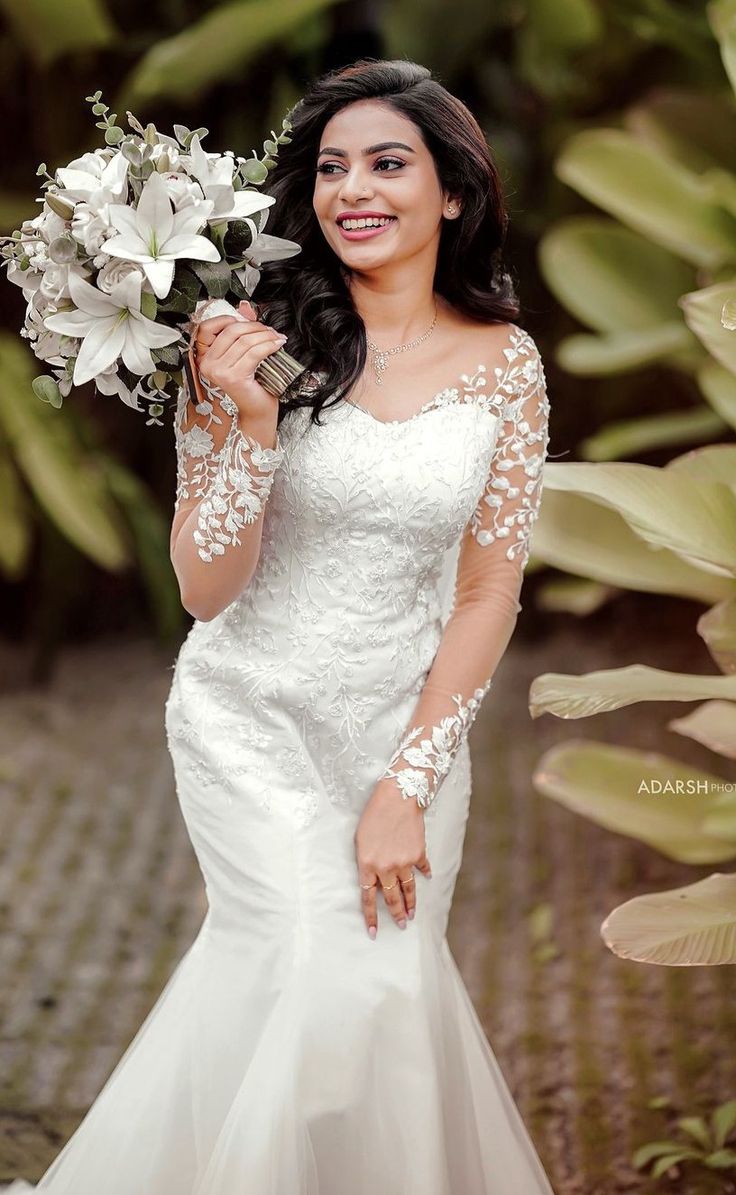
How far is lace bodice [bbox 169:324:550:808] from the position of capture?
2.22m

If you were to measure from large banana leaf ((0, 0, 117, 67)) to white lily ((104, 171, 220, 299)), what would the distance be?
350cm

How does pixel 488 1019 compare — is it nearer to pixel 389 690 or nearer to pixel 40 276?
pixel 389 690

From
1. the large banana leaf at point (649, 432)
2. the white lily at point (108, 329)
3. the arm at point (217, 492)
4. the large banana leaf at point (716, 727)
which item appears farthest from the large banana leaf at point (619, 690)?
the large banana leaf at point (649, 432)

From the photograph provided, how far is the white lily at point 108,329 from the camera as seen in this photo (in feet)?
6.46

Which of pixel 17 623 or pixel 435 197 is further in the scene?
pixel 17 623

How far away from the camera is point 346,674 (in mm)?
2279

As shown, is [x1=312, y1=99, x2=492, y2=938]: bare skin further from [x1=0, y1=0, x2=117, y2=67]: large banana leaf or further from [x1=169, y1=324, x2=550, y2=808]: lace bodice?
[x1=0, y1=0, x2=117, y2=67]: large banana leaf

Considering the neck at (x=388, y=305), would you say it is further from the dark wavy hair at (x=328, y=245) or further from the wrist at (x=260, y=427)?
the wrist at (x=260, y=427)

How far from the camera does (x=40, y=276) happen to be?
6.80 ft

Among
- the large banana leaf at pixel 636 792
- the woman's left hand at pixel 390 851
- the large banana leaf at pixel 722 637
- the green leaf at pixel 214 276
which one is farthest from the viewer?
the large banana leaf at pixel 636 792

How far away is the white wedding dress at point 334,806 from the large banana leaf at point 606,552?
658 mm

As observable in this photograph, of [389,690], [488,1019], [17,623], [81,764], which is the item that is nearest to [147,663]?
[17,623]

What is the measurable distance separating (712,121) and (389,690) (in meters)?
2.63

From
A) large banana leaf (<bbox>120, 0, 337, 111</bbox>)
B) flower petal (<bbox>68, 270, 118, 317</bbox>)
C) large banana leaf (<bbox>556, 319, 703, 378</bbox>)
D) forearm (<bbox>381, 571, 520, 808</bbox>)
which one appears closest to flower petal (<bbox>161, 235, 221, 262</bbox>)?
flower petal (<bbox>68, 270, 118, 317</bbox>)
